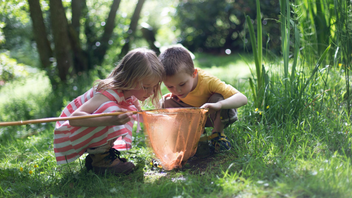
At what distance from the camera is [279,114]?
2.46 m

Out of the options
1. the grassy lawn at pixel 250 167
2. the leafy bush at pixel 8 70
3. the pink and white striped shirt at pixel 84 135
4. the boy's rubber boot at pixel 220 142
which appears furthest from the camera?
the leafy bush at pixel 8 70

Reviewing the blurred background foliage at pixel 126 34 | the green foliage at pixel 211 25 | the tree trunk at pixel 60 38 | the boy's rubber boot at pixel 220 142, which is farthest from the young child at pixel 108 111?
the green foliage at pixel 211 25

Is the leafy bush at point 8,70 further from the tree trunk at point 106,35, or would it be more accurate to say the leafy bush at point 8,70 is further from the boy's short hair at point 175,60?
the boy's short hair at point 175,60

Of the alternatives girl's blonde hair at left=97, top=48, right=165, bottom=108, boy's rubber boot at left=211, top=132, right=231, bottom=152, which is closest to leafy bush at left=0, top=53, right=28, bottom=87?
girl's blonde hair at left=97, top=48, right=165, bottom=108

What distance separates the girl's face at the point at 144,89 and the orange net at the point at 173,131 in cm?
19

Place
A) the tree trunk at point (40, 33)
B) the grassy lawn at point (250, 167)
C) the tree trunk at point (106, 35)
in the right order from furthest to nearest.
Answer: the tree trunk at point (106, 35), the tree trunk at point (40, 33), the grassy lawn at point (250, 167)

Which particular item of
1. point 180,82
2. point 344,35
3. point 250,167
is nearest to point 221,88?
point 180,82

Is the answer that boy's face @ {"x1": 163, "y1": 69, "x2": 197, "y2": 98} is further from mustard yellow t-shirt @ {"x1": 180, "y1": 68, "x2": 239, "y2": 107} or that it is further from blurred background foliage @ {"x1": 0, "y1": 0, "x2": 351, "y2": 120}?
blurred background foliage @ {"x1": 0, "y1": 0, "x2": 351, "y2": 120}

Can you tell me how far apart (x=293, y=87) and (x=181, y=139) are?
1.12 metres

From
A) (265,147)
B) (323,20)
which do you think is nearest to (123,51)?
(323,20)

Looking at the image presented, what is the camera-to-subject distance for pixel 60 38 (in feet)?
17.0

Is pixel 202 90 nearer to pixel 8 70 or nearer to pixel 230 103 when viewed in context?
pixel 230 103

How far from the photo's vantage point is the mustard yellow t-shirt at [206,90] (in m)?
2.31

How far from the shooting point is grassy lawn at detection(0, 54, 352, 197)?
5.48 ft
